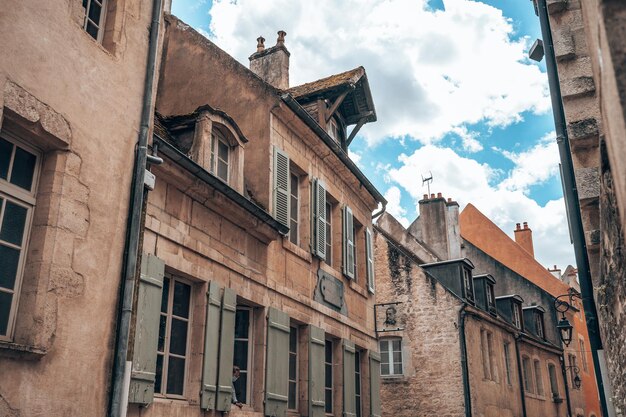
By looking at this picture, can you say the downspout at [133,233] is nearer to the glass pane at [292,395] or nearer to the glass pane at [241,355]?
the glass pane at [241,355]

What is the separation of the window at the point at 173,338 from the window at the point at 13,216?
2.02 metres

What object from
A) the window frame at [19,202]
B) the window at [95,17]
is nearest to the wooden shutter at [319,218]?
the window at [95,17]

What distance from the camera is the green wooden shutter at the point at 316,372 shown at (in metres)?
8.79

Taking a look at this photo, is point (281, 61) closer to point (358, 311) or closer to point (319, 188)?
point (319, 188)

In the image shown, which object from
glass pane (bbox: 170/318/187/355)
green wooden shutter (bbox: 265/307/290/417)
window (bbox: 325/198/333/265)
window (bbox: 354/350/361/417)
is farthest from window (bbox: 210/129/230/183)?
window (bbox: 354/350/361/417)

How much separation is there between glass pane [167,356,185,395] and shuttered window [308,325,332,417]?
2.65 m

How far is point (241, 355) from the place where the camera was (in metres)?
7.87

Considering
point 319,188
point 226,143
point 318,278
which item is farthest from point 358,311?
point 226,143

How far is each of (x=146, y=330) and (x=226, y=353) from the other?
1.40 metres

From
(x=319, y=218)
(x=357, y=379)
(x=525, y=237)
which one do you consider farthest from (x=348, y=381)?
(x=525, y=237)

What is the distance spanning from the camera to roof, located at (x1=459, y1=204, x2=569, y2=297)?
2636cm

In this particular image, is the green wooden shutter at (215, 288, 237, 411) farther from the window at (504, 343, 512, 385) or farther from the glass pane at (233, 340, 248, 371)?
the window at (504, 343, 512, 385)

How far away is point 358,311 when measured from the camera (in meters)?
11.2

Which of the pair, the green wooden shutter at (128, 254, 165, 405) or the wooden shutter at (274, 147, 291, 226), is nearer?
the green wooden shutter at (128, 254, 165, 405)
